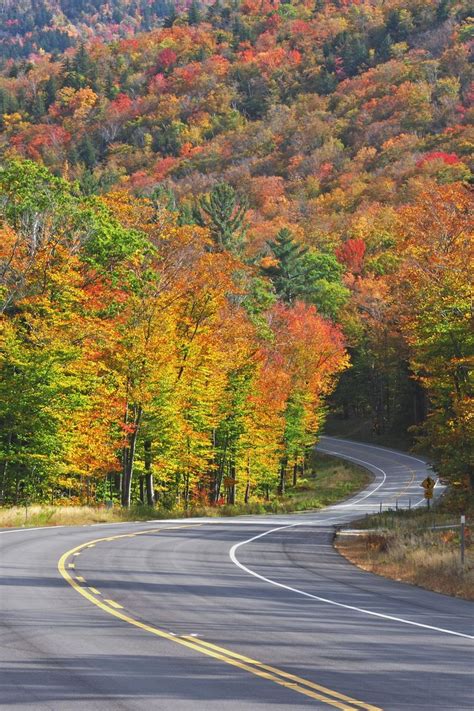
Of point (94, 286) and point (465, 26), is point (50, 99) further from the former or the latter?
point (94, 286)

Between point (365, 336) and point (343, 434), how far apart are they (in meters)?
11.7

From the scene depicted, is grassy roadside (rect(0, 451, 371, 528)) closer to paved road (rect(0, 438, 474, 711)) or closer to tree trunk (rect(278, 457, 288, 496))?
tree trunk (rect(278, 457, 288, 496))

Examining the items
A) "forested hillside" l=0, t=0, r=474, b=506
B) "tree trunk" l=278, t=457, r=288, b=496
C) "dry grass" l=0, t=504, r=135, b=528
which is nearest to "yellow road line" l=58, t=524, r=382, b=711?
"dry grass" l=0, t=504, r=135, b=528

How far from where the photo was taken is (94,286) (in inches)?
1683

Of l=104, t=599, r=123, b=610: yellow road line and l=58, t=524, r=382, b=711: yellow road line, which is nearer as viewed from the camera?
l=58, t=524, r=382, b=711: yellow road line

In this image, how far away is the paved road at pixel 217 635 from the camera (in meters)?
8.88

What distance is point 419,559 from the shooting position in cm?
2164

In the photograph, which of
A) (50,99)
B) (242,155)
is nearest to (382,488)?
(242,155)

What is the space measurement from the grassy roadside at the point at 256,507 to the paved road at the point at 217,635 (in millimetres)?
9978

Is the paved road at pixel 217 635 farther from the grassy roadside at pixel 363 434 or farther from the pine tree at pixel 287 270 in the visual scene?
the pine tree at pixel 287 270

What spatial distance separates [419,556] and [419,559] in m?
0.24

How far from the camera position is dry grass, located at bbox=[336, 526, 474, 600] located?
1902 centimetres

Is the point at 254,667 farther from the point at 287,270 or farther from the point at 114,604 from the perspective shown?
the point at 287,270

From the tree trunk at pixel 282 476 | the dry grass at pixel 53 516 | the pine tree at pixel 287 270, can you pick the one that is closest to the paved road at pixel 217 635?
the dry grass at pixel 53 516
